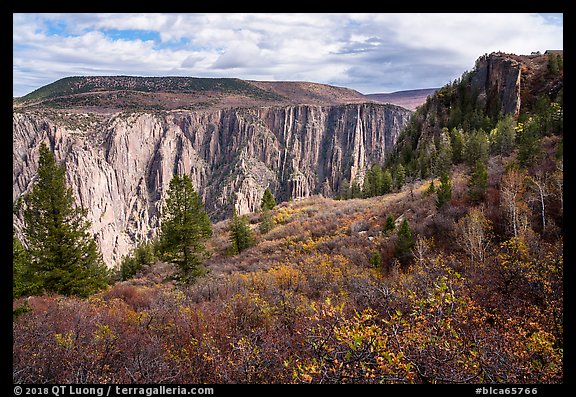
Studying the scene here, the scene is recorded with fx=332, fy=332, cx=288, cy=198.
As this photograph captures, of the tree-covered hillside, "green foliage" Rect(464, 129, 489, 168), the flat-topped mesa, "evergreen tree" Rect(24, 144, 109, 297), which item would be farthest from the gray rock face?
"green foliage" Rect(464, 129, 489, 168)

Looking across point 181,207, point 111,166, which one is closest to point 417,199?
point 181,207

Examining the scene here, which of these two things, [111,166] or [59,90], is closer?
[111,166]

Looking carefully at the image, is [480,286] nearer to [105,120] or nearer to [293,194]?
[105,120]

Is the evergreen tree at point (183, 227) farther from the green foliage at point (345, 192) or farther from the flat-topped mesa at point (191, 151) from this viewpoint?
the flat-topped mesa at point (191, 151)

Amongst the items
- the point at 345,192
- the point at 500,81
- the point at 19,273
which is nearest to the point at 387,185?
the point at 345,192

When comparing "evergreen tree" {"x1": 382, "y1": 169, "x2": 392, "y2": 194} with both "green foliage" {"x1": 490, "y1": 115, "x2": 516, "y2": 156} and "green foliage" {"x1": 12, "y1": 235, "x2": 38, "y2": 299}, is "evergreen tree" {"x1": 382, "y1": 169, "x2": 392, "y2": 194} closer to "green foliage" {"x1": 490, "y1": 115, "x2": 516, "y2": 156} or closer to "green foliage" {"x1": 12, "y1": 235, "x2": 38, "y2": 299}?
"green foliage" {"x1": 490, "y1": 115, "x2": 516, "y2": 156}
